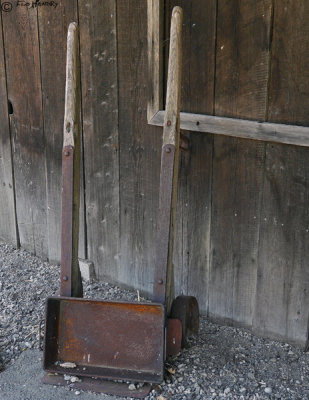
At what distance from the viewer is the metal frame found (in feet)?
8.25

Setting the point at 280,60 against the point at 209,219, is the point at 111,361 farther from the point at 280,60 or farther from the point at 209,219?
the point at 280,60

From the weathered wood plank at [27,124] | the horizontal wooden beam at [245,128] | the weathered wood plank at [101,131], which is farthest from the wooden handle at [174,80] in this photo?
the weathered wood plank at [27,124]

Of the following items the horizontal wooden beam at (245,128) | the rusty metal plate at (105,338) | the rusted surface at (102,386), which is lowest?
the rusted surface at (102,386)

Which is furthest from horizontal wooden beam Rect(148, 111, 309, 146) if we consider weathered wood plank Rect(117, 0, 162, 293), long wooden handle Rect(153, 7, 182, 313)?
long wooden handle Rect(153, 7, 182, 313)

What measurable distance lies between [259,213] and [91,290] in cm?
118

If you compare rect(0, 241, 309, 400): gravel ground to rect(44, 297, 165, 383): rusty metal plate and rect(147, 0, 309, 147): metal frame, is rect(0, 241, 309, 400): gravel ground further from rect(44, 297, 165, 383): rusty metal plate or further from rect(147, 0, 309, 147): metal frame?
rect(147, 0, 309, 147): metal frame

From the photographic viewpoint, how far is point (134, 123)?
10.1 ft

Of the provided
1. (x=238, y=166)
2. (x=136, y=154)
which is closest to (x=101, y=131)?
(x=136, y=154)

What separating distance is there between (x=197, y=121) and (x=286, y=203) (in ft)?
1.80

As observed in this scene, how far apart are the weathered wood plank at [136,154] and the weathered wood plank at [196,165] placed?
18 centimetres

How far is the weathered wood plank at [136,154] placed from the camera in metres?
2.96

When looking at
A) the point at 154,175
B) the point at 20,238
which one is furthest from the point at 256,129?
the point at 20,238

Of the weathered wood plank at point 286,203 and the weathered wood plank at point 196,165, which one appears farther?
the weathered wood plank at point 196,165

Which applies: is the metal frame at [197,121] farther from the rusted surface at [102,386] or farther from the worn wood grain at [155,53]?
the rusted surface at [102,386]
